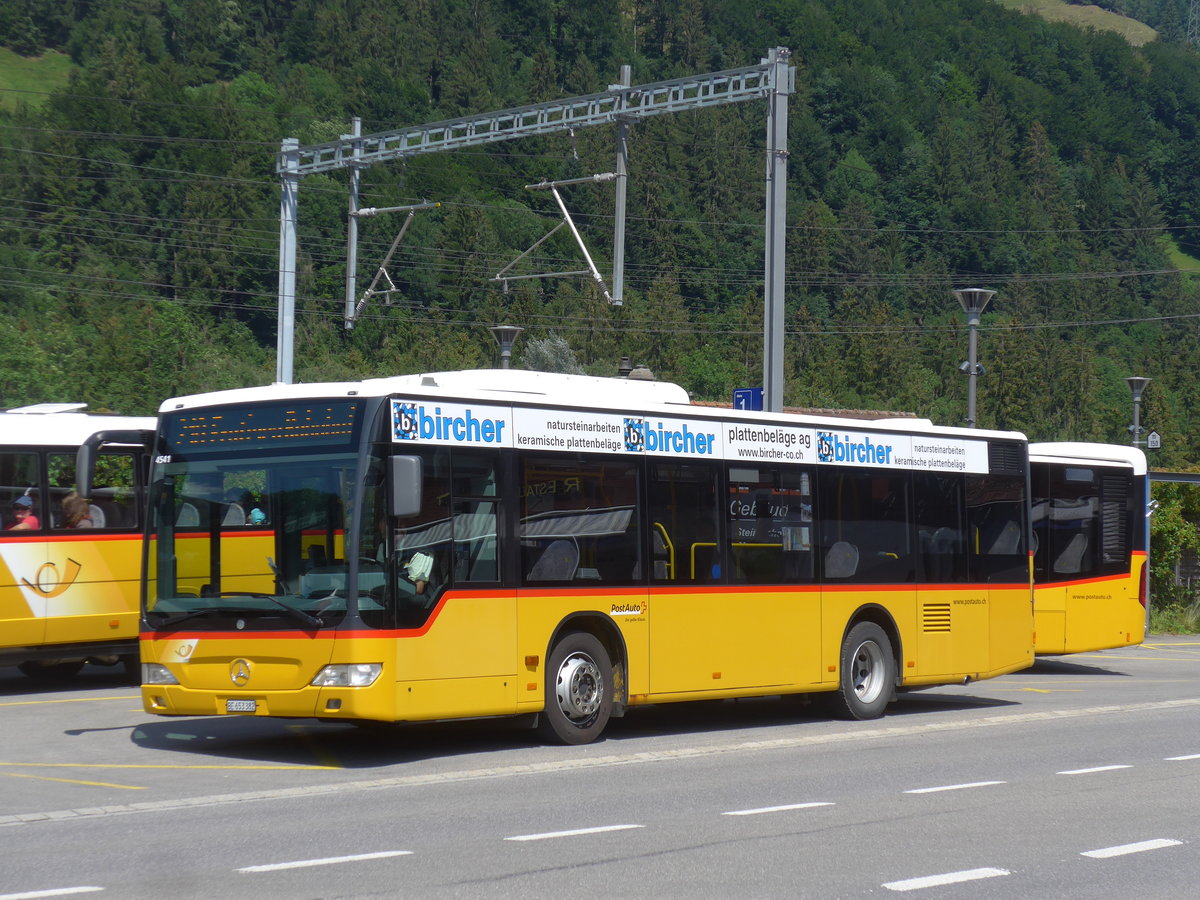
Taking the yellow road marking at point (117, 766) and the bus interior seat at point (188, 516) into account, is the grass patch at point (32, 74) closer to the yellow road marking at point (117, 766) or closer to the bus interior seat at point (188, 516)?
the bus interior seat at point (188, 516)

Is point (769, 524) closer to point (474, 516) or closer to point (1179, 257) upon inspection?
point (474, 516)

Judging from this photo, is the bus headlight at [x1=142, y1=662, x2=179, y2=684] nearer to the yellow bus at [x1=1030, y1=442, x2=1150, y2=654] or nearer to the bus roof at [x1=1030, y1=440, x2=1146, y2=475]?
the yellow bus at [x1=1030, y1=442, x2=1150, y2=654]

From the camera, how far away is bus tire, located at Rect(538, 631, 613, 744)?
521 inches

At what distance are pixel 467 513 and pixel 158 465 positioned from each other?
2.42 metres

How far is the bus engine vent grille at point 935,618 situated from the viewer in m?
16.8

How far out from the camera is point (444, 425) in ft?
41.1

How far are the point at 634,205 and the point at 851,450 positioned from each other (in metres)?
90.9

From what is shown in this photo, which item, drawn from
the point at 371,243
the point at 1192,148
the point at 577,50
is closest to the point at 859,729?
the point at 371,243

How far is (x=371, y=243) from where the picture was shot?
311 feet

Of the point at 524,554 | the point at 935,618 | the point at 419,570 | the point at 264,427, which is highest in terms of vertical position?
the point at 264,427

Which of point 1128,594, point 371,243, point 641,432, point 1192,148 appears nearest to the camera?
point 641,432

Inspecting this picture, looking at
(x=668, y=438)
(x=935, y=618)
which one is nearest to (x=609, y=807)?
(x=668, y=438)

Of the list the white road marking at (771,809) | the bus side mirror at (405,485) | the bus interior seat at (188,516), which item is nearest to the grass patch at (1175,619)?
the white road marking at (771,809)

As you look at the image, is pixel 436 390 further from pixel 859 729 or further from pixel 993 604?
pixel 993 604
